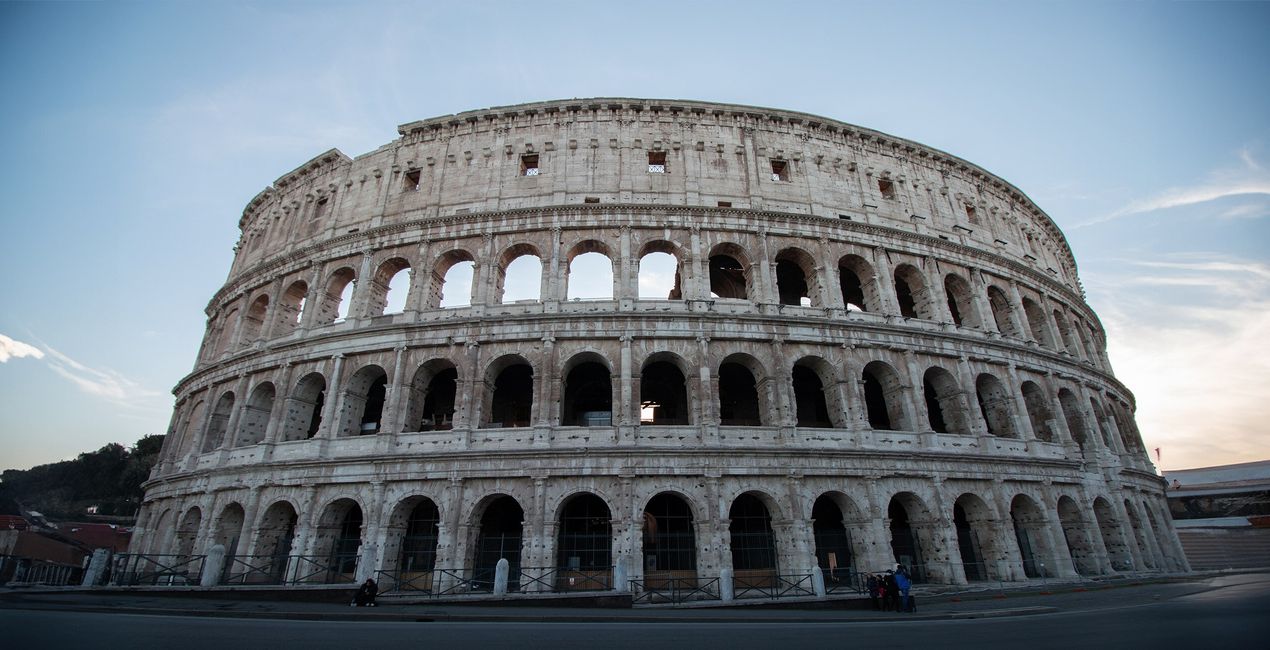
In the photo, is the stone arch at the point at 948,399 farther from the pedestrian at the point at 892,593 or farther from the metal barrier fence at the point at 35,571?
the metal barrier fence at the point at 35,571

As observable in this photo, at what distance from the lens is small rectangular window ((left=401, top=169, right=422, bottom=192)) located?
23984 millimetres

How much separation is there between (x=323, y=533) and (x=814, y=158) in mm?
24381

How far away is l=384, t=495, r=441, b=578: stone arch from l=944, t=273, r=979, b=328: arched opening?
22.8 meters

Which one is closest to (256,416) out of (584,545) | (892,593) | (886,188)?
(584,545)

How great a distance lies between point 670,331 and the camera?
62.2ft

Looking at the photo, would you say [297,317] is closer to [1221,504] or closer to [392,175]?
[392,175]

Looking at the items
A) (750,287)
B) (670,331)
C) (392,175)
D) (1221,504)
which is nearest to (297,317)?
(392,175)

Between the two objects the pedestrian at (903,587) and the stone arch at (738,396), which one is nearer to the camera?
the pedestrian at (903,587)

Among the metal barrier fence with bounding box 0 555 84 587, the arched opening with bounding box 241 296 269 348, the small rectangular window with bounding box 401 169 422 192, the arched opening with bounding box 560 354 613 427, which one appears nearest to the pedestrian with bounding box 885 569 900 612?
the arched opening with bounding box 560 354 613 427

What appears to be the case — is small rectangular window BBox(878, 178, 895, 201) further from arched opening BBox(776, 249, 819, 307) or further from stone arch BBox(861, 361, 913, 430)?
stone arch BBox(861, 361, 913, 430)

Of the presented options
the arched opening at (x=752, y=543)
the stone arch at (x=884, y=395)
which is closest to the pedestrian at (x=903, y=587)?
the arched opening at (x=752, y=543)

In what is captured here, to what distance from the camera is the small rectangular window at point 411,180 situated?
24.0 m

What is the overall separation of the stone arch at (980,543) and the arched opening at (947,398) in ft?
8.48

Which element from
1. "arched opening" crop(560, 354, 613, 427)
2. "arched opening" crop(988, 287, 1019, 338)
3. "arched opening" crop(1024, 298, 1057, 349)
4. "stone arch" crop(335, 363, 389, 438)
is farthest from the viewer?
"arched opening" crop(1024, 298, 1057, 349)
